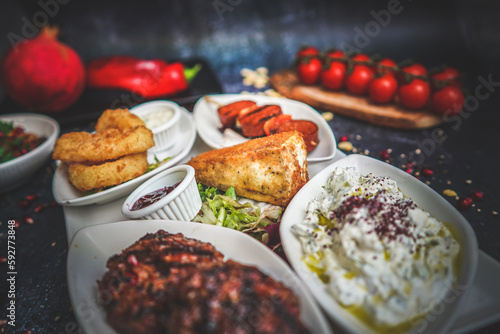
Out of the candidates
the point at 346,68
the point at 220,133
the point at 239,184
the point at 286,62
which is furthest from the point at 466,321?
the point at 286,62

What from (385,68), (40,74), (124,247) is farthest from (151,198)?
(385,68)

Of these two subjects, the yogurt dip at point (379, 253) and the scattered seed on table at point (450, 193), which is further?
the scattered seed on table at point (450, 193)

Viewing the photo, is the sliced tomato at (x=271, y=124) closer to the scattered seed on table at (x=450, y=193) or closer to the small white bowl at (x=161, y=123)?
the small white bowl at (x=161, y=123)

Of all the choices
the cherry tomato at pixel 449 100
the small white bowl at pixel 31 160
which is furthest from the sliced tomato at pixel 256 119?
the small white bowl at pixel 31 160

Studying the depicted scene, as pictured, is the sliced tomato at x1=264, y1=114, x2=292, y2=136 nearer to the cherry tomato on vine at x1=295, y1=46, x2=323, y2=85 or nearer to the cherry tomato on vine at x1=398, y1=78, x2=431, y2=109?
the cherry tomato on vine at x1=295, y1=46, x2=323, y2=85

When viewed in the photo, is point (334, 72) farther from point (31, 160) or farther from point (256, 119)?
point (31, 160)

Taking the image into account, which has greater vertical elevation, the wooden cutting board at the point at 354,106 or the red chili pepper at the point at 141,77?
the red chili pepper at the point at 141,77
